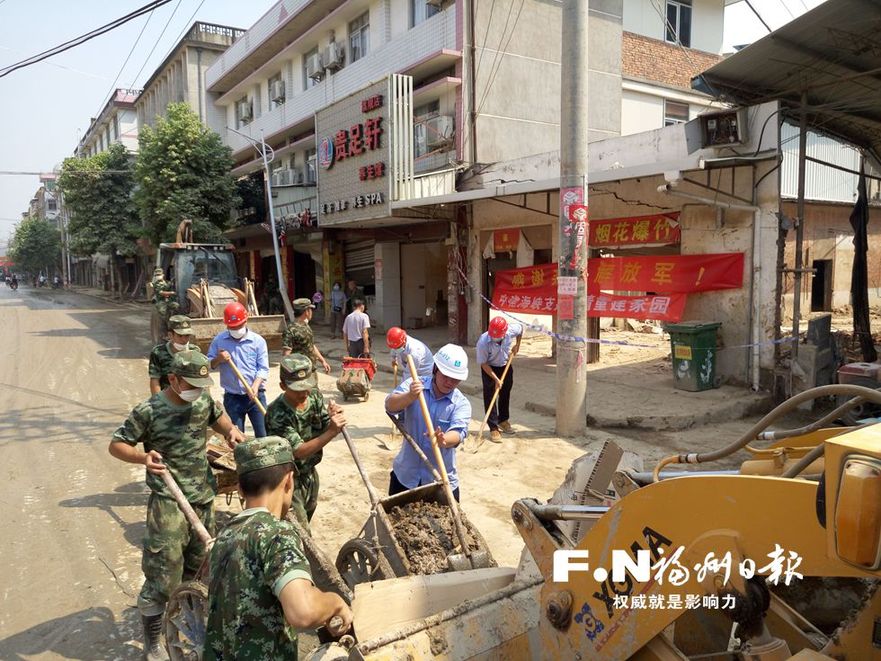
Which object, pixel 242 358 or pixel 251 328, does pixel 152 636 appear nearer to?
pixel 242 358

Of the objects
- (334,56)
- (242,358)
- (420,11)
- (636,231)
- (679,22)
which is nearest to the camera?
(242,358)

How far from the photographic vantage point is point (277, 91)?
2517 centimetres

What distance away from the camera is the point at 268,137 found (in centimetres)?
2542

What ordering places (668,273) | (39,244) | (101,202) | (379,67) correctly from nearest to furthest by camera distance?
1. (668,273)
2. (379,67)
3. (101,202)
4. (39,244)

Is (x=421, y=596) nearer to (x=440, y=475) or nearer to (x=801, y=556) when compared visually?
(x=440, y=475)

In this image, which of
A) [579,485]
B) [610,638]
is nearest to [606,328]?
[579,485]

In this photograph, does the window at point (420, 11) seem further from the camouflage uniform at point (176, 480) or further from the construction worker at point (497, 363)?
the camouflage uniform at point (176, 480)

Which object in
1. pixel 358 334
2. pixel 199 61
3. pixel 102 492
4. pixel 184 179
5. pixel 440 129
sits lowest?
pixel 102 492

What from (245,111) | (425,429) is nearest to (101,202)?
(245,111)

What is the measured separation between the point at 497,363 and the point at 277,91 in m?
21.3

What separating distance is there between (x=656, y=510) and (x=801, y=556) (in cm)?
39

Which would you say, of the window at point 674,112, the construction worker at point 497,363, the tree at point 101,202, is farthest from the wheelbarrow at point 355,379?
the tree at point 101,202

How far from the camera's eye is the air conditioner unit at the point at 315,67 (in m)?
21.4

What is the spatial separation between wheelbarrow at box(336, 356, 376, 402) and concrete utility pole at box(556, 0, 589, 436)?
3312 millimetres
